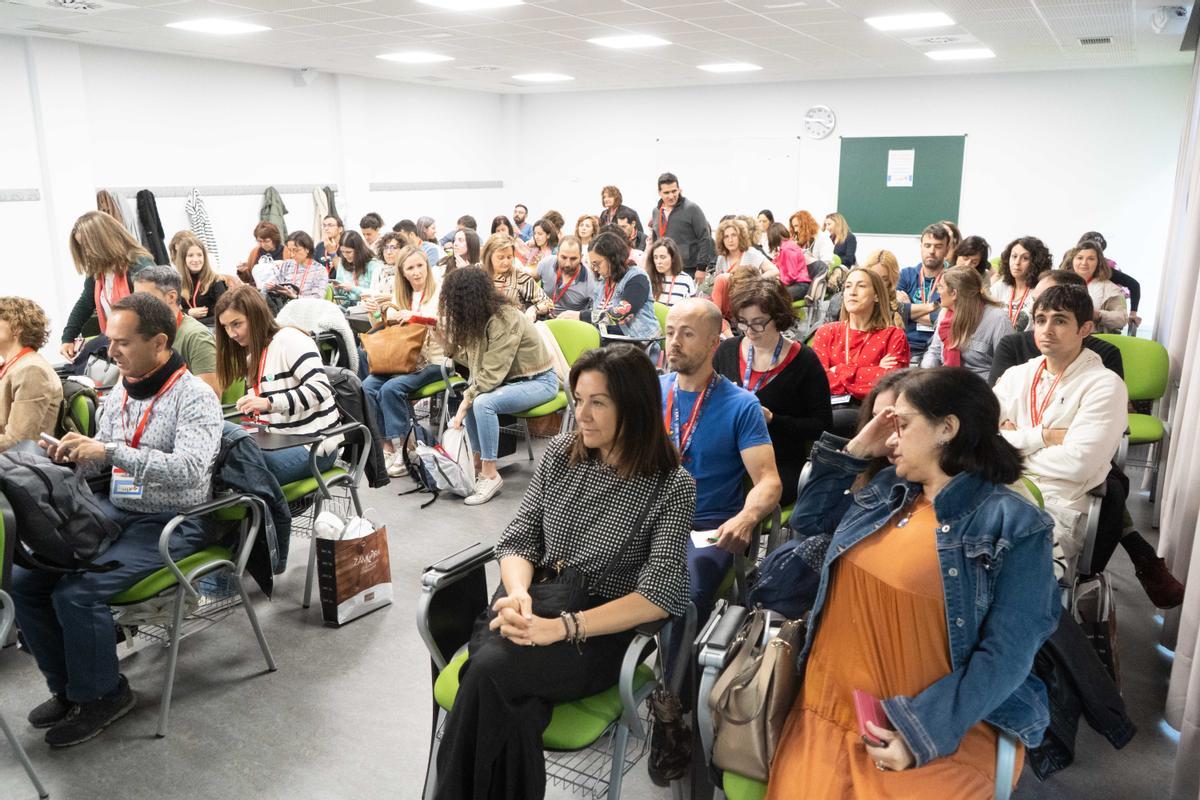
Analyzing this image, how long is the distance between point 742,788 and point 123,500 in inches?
87.6

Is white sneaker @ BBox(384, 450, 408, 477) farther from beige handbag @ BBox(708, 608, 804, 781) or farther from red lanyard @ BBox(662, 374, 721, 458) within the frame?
beige handbag @ BBox(708, 608, 804, 781)

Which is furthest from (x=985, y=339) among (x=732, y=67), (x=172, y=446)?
(x=732, y=67)

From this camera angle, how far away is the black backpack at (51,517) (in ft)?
8.64

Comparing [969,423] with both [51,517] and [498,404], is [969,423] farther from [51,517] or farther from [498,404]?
[498,404]

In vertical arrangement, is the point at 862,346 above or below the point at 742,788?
above

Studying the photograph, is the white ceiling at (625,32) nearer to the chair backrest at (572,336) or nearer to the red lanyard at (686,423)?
the chair backrest at (572,336)

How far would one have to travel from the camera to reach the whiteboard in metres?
12.7

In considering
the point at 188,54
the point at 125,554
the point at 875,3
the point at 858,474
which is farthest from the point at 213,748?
the point at 188,54

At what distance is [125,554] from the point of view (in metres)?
2.83

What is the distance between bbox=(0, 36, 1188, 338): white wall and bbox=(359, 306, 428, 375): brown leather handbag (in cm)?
525

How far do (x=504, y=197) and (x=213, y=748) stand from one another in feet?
43.4

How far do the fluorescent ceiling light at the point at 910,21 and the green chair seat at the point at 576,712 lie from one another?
6676 millimetres

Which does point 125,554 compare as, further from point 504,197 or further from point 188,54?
point 504,197

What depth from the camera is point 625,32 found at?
314 inches
